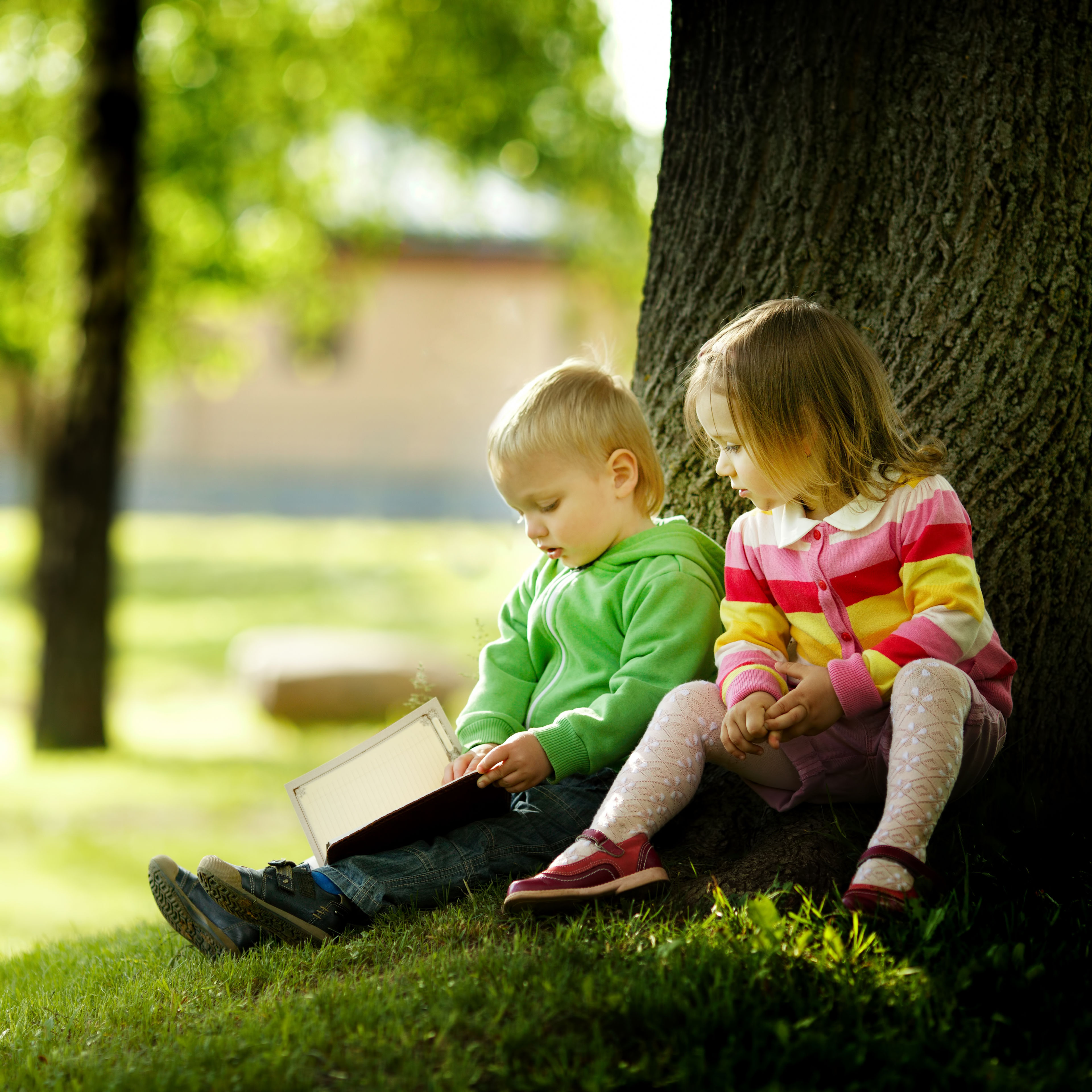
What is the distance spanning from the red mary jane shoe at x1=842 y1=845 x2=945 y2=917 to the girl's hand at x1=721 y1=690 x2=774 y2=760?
32 centimetres

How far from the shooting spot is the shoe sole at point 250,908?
265 centimetres

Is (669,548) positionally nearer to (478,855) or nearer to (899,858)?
(478,855)

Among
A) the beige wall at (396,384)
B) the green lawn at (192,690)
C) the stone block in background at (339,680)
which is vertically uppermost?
the beige wall at (396,384)

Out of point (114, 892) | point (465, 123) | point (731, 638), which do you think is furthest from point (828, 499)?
point (465, 123)

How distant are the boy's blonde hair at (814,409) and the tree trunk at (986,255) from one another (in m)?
0.52

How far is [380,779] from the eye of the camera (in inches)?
120

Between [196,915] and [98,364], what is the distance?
726 centimetres

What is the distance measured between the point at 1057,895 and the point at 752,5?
2.60 m

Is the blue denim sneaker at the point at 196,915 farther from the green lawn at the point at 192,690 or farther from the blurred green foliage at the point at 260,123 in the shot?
the blurred green foliage at the point at 260,123

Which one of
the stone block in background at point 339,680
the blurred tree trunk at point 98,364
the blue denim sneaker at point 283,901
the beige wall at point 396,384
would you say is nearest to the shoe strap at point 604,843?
the blue denim sneaker at point 283,901

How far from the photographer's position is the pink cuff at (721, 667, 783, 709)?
Answer: 253cm

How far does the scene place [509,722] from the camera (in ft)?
10.2

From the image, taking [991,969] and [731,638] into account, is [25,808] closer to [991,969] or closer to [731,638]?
[731,638]

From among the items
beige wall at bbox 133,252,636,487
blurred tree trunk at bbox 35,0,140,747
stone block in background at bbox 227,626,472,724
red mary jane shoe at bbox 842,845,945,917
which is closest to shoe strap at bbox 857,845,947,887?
red mary jane shoe at bbox 842,845,945,917
